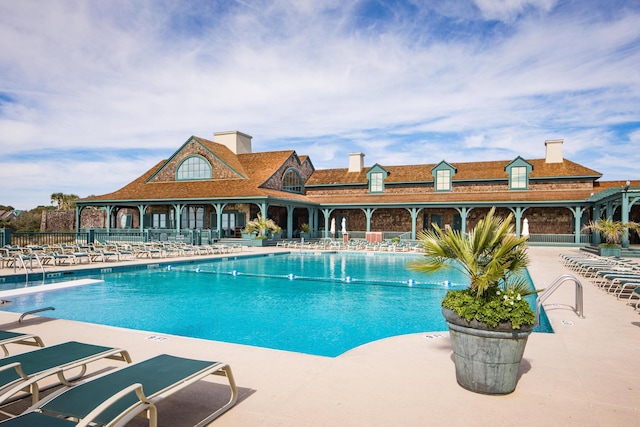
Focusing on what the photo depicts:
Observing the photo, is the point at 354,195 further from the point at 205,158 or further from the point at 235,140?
the point at 205,158

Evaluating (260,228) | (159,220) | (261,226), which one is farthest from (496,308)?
(159,220)

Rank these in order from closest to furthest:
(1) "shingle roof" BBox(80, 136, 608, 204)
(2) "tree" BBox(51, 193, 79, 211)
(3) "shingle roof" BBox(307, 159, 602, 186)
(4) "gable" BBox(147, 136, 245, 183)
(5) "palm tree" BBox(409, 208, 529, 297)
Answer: (5) "palm tree" BBox(409, 208, 529, 297)
(1) "shingle roof" BBox(80, 136, 608, 204)
(3) "shingle roof" BBox(307, 159, 602, 186)
(4) "gable" BBox(147, 136, 245, 183)
(2) "tree" BBox(51, 193, 79, 211)

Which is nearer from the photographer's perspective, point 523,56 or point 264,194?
A: point 523,56

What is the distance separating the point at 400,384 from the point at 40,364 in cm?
304

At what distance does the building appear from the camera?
1021 inches

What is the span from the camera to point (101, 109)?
84.3 feet

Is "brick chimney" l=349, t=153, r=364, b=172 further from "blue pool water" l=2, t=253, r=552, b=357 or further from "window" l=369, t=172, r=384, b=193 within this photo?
"blue pool water" l=2, t=253, r=552, b=357

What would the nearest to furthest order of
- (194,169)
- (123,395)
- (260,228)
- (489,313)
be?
(123,395), (489,313), (260,228), (194,169)

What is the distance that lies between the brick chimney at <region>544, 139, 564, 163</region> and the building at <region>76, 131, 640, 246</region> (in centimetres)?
6

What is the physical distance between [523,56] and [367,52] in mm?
7090

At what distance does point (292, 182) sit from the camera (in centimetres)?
3278

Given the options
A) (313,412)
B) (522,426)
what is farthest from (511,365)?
(313,412)

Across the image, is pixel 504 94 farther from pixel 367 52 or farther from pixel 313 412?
pixel 313 412

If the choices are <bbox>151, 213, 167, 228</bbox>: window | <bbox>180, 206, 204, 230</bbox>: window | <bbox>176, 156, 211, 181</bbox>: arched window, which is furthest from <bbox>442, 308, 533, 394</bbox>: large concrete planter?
<bbox>151, 213, 167, 228</bbox>: window
